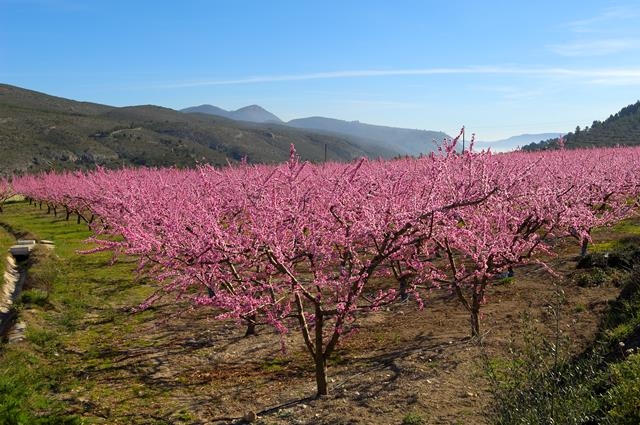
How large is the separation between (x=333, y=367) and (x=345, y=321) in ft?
6.08

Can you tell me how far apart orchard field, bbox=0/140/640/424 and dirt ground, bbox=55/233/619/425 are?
5 centimetres

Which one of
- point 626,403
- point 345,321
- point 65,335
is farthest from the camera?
point 65,335

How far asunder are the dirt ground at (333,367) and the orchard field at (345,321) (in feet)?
0.16

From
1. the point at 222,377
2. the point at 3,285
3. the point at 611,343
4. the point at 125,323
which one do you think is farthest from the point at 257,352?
the point at 3,285

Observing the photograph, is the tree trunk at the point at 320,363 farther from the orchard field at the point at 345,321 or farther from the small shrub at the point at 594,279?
the small shrub at the point at 594,279

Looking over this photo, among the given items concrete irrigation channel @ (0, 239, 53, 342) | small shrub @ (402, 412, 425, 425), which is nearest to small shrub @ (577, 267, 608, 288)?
small shrub @ (402, 412, 425, 425)

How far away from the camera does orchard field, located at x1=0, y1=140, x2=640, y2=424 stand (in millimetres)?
7352

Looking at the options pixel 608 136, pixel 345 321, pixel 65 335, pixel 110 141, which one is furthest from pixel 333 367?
pixel 110 141

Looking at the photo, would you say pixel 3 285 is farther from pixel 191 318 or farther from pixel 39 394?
pixel 39 394

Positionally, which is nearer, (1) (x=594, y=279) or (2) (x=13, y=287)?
(1) (x=594, y=279)

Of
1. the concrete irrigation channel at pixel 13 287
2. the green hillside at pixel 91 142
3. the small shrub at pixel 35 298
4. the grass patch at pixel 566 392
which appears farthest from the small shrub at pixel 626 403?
the green hillside at pixel 91 142

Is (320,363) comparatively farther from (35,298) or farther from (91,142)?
(91,142)

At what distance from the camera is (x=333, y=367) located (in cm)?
1011

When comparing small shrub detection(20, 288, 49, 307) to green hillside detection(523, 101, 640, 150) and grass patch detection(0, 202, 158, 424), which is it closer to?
grass patch detection(0, 202, 158, 424)
